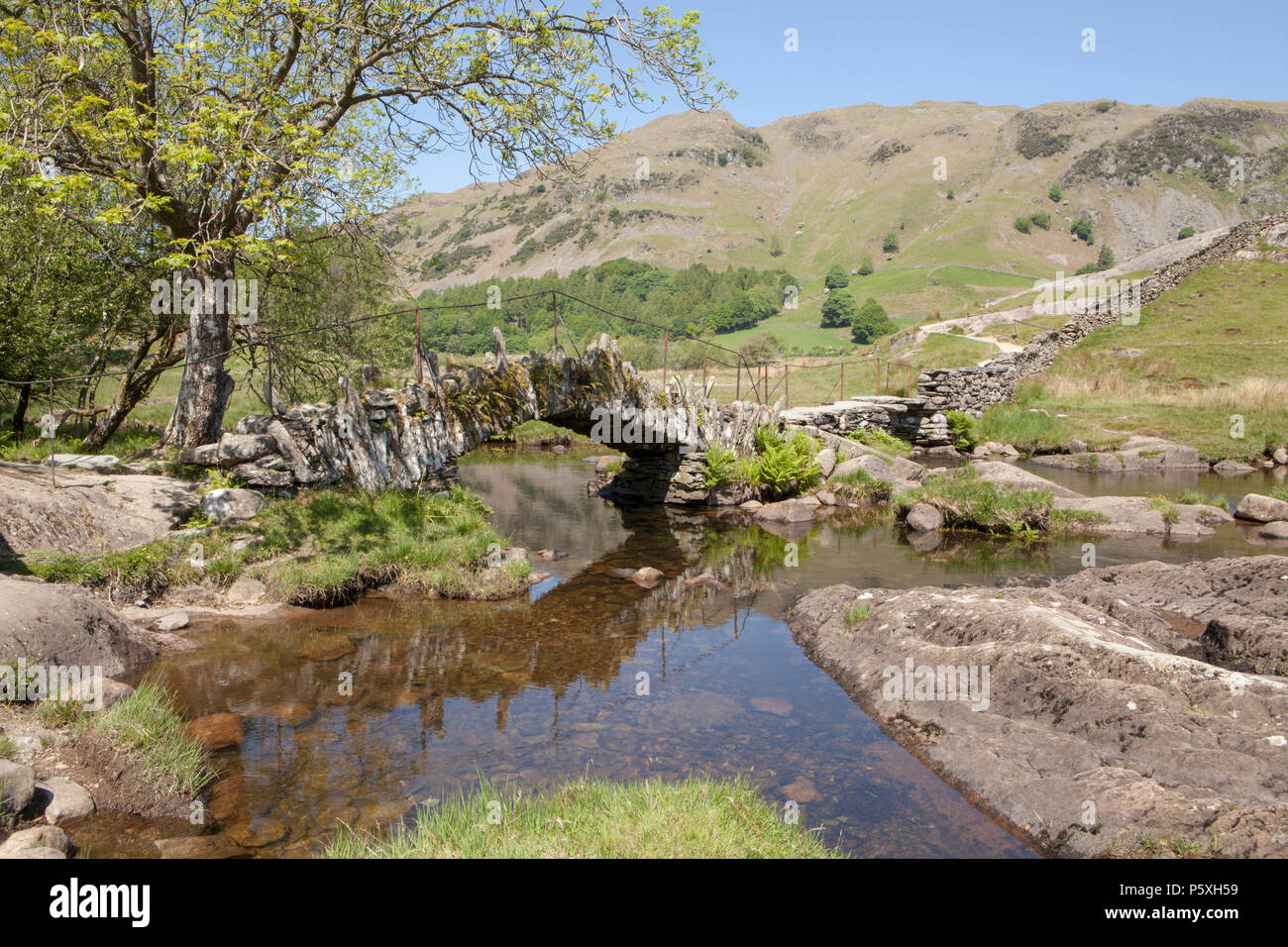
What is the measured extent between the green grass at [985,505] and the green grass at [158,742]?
63.6ft

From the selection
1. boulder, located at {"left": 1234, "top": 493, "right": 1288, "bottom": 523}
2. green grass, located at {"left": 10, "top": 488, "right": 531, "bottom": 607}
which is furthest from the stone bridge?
boulder, located at {"left": 1234, "top": 493, "right": 1288, "bottom": 523}

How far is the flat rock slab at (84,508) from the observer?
455 inches

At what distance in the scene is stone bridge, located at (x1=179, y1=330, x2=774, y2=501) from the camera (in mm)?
14812

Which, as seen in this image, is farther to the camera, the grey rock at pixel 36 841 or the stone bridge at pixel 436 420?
the stone bridge at pixel 436 420

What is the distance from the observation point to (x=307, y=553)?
45.2 feet

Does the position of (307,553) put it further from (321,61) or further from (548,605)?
(321,61)

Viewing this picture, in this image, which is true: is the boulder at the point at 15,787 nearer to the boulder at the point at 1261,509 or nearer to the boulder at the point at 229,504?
the boulder at the point at 229,504

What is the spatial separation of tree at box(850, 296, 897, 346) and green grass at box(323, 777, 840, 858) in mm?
82480

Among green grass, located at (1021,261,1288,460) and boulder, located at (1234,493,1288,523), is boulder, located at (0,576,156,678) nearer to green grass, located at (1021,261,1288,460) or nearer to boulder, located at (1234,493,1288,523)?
boulder, located at (1234,493,1288,523)

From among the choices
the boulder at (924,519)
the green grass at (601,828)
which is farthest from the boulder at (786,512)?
the green grass at (601,828)

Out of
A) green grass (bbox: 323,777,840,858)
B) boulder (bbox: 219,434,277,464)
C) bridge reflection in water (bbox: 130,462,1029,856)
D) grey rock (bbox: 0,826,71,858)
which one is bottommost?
bridge reflection in water (bbox: 130,462,1029,856)
